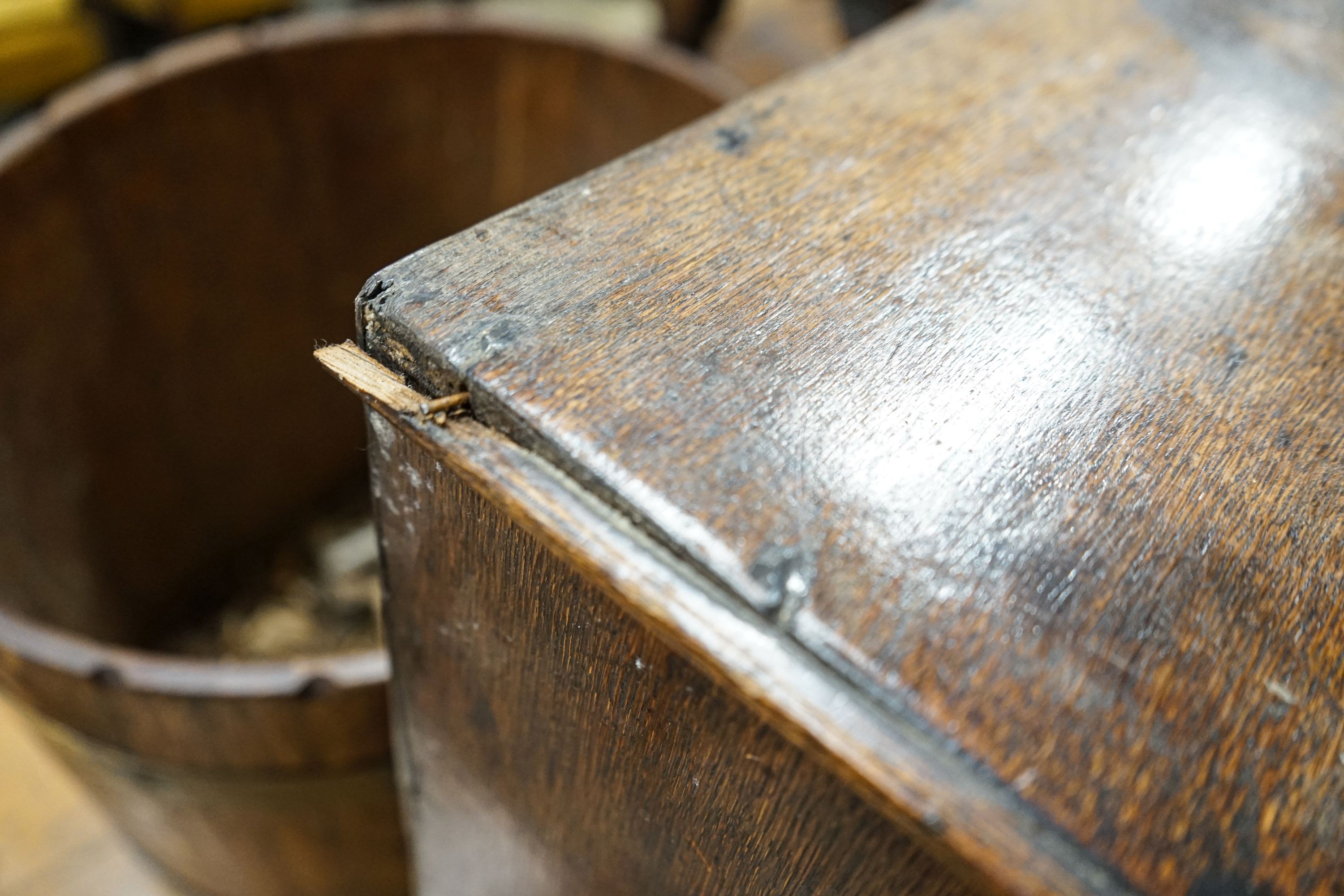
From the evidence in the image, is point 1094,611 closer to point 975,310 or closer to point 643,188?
point 975,310

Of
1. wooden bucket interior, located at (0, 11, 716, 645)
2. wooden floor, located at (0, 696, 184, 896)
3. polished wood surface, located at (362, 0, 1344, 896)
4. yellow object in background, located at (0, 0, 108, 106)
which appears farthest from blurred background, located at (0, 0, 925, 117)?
wooden floor, located at (0, 696, 184, 896)

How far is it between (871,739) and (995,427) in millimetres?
157

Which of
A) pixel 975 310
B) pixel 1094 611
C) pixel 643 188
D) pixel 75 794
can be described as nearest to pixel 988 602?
pixel 1094 611

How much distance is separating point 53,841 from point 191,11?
4.93 ft

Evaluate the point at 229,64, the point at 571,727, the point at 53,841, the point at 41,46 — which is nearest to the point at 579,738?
the point at 571,727

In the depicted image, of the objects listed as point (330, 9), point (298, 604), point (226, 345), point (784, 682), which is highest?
point (784, 682)

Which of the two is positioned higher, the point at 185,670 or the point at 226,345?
the point at 185,670

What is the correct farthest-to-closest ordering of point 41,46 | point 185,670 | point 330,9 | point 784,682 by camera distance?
1. point 330,9
2. point 41,46
3. point 185,670
4. point 784,682

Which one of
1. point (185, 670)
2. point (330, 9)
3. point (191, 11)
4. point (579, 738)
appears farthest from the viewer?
point (330, 9)

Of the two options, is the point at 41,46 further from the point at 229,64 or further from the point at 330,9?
the point at 229,64

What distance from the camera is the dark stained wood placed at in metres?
0.39

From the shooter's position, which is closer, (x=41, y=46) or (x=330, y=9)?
(x=41, y=46)

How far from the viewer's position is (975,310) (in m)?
0.47

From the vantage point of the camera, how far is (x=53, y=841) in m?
1.30
